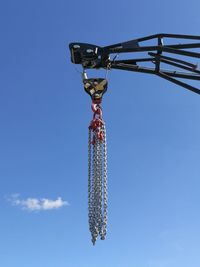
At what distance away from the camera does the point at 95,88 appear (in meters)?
20.1

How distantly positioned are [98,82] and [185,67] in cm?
382

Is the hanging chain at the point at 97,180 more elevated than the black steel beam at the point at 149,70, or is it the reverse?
the black steel beam at the point at 149,70

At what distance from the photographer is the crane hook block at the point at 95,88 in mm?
20094

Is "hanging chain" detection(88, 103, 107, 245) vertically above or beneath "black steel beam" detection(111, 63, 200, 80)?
beneath

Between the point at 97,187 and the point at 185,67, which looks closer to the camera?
the point at 97,187

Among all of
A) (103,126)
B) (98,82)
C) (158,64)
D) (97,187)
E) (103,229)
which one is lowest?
(103,229)

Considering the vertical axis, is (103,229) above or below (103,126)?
below

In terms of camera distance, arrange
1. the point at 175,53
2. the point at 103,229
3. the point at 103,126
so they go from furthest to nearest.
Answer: the point at 175,53
the point at 103,126
the point at 103,229

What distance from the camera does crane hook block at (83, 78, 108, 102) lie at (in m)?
20.1

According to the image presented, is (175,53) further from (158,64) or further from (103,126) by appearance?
(103,126)

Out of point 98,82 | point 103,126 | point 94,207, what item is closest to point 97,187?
point 94,207

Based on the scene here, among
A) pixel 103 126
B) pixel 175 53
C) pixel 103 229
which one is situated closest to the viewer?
pixel 103 229

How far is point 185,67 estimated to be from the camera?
2208 centimetres

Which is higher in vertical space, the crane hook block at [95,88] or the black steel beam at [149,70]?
the black steel beam at [149,70]
